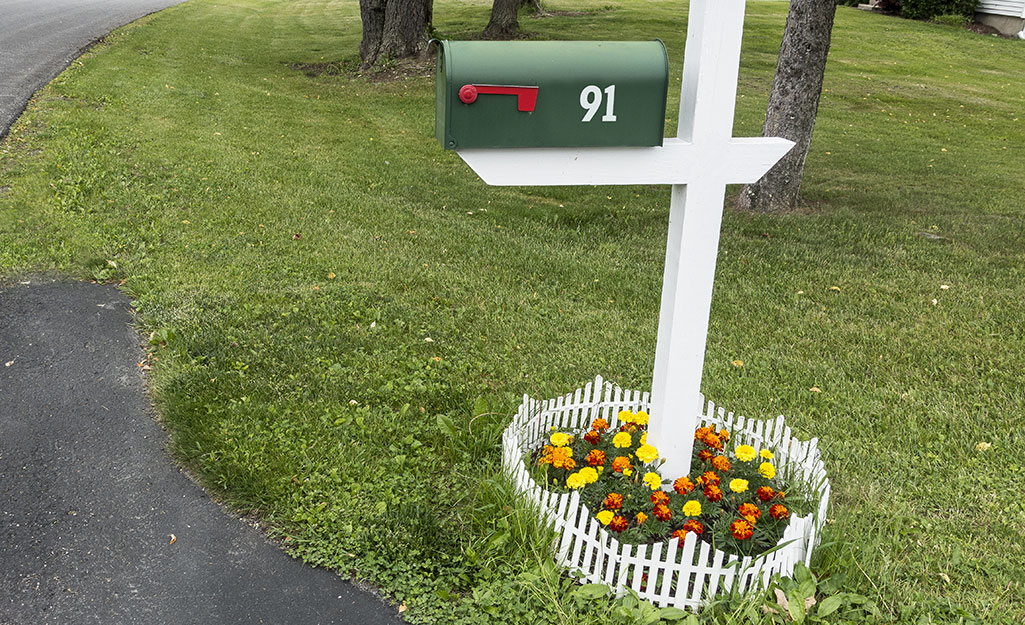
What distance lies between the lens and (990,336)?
5.14 m

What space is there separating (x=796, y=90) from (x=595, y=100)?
566 centimetres

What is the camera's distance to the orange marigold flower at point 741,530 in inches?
114

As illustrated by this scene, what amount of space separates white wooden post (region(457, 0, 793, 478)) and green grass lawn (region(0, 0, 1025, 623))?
2.79ft

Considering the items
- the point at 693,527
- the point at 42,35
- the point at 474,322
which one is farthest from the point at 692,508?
the point at 42,35

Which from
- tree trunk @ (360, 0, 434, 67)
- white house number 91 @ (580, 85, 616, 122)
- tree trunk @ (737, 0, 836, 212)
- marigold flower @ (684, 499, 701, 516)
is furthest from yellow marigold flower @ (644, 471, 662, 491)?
tree trunk @ (360, 0, 434, 67)

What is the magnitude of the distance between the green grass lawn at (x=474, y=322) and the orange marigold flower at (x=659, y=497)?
0.46m

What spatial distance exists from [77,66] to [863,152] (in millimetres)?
12165

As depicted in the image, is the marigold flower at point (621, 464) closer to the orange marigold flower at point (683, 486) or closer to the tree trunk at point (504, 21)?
the orange marigold flower at point (683, 486)

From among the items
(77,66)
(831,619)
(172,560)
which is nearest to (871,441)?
(831,619)

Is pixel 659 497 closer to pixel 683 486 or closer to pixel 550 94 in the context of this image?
pixel 683 486

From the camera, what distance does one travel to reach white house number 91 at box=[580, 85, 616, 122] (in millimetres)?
2590

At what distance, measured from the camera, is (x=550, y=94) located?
2.57m

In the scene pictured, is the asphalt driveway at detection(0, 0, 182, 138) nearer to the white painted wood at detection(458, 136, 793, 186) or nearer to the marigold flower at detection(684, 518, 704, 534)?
the white painted wood at detection(458, 136, 793, 186)

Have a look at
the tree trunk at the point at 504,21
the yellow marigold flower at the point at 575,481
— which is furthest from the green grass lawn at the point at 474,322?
the tree trunk at the point at 504,21
